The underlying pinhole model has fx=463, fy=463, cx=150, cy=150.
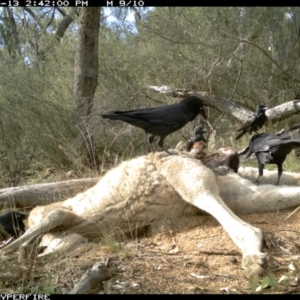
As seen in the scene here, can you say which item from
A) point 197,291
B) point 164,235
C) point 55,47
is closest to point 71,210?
point 164,235

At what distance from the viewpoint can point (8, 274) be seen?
327 cm

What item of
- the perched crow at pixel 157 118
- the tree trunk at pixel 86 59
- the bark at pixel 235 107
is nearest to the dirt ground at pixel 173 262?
the perched crow at pixel 157 118

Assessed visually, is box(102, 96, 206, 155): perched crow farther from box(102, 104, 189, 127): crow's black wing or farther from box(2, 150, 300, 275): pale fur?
box(2, 150, 300, 275): pale fur

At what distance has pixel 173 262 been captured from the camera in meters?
3.30

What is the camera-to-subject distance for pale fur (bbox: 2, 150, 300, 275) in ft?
12.8

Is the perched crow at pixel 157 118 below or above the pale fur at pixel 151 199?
above

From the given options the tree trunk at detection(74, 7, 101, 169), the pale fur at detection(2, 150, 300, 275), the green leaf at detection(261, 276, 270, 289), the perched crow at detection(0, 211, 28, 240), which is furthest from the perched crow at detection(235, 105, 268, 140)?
the tree trunk at detection(74, 7, 101, 169)

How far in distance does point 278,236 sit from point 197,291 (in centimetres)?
120

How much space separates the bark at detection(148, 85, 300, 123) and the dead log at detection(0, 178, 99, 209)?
10.5ft

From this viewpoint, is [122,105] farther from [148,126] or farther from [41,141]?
[148,126]

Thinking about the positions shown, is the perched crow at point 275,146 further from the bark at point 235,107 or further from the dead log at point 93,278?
the bark at point 235,107

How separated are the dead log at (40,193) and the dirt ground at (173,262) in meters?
1.96

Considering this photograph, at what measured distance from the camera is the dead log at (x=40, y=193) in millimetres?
5719

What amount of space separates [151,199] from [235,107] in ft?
14.8
